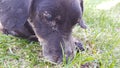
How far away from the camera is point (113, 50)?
13.3 ft

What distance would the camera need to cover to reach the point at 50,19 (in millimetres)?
3529

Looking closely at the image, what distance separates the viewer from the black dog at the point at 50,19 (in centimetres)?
345

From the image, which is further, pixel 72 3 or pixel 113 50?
pixel 113 50

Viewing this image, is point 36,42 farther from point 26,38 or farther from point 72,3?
point 72,3

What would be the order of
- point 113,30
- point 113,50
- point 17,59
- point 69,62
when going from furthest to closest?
point 113,30 < point 113,50 < point 17,59 < point 69,62

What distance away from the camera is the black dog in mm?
3445

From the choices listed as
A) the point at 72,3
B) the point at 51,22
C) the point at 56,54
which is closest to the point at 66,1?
the point at 72,3

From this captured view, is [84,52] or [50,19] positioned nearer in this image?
[50,19]

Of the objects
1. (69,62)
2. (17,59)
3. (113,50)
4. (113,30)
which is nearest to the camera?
(69,62)

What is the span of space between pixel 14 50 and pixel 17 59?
22 centimetres

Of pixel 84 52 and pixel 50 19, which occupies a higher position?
pixel 50 19

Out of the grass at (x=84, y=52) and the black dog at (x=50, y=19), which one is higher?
the black dog at (x=50, y=19)

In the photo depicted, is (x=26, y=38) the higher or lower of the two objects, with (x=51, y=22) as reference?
lower

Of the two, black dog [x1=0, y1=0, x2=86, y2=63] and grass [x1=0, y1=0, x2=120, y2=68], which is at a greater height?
black dog [x1=0, y1=0, x2=86, y2=63]
